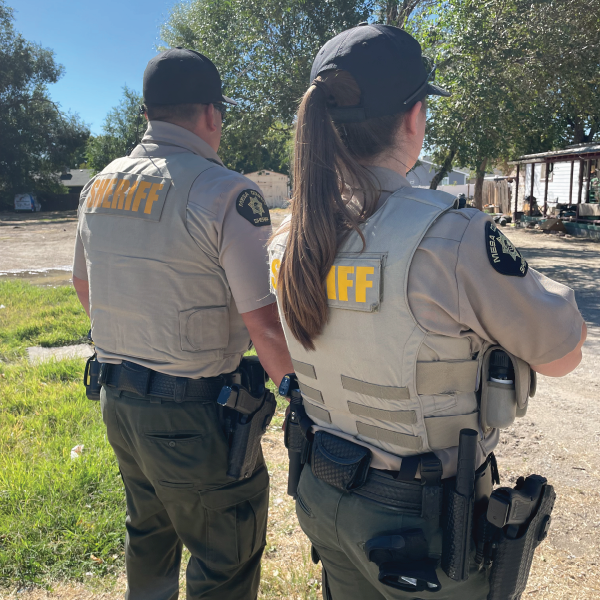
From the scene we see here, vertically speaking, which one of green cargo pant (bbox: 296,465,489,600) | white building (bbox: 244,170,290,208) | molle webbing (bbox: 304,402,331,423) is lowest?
green cargo pant (bbox: 296,465,489,600)

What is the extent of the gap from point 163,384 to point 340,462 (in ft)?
2.69

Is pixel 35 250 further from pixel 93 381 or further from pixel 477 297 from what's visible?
pixel 477 297

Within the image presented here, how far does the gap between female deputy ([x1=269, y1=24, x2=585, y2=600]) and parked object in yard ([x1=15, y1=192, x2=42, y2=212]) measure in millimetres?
45590

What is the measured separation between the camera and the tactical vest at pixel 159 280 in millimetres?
1848

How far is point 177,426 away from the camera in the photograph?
6.16 ft

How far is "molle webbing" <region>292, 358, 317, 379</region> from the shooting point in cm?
143

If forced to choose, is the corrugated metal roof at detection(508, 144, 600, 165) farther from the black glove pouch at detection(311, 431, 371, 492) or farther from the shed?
the shed

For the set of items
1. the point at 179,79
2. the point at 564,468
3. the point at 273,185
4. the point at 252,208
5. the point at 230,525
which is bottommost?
the point at 564,468

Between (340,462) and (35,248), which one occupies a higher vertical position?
(340,462)

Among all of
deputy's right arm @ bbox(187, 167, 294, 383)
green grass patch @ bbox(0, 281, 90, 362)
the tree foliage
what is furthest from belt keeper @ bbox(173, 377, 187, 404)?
the tree foliage

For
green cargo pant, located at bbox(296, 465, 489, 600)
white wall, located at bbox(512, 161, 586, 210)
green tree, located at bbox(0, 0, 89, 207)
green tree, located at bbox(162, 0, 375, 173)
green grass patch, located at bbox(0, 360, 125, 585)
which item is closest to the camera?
green cargo pant, located at bbox(296, 465, 489, 600)

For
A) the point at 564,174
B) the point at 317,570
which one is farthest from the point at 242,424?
the point at 564,174

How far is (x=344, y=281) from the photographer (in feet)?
4.18

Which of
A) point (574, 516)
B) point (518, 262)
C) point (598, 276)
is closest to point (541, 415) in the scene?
point (574, 516)
